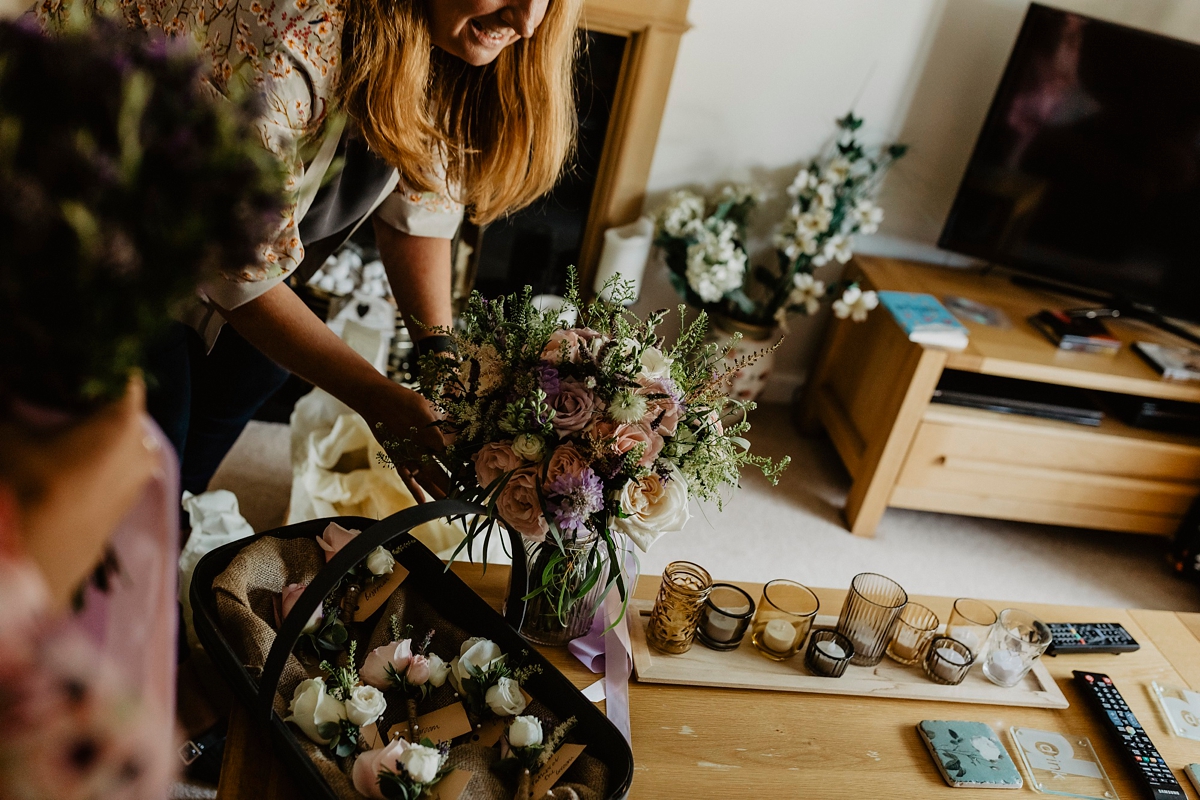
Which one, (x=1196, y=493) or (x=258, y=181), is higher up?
(x=258, y=181)

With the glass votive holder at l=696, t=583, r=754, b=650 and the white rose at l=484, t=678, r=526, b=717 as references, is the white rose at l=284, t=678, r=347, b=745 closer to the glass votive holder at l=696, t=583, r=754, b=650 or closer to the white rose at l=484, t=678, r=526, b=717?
the white rose at l=484, t=678, r=526, b=717

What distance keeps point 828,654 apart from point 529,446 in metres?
0.56

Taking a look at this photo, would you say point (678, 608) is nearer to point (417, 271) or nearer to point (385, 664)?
point (385, 664)

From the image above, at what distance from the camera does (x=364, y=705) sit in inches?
35.9

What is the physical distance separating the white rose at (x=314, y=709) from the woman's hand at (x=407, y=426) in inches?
10.3

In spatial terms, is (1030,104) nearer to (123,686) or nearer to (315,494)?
(315,494)

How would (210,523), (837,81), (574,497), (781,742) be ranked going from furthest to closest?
(837,81) → (210,523) → (781,742) → (574,497)

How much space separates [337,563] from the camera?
0.82m

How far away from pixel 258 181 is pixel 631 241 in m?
2.08

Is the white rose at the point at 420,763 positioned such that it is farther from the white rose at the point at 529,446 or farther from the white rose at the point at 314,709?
the white rose at the point at 529,446

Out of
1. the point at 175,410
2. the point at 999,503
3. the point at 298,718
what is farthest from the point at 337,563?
the point at 999,503

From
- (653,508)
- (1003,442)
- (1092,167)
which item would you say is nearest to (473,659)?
(653,508)

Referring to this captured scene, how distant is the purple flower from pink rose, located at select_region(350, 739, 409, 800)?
10.5 inches

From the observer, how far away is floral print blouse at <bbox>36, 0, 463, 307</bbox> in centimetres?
95
